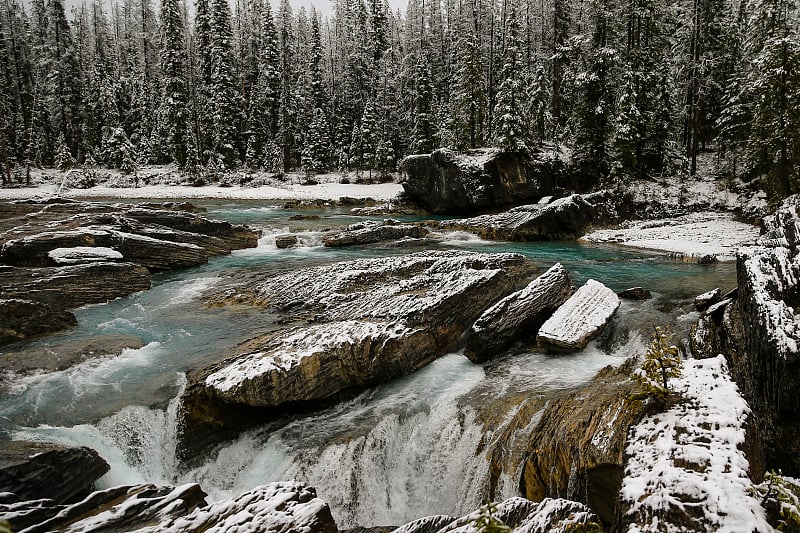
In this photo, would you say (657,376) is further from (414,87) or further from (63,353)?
(414,87)

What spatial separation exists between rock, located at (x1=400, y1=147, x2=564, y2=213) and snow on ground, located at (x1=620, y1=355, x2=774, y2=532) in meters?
28.2

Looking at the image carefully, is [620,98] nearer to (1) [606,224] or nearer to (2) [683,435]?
(1) [606,224]

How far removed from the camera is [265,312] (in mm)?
11938

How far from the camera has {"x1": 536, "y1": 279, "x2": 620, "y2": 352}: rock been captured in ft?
31.6

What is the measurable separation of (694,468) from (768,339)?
328 centimetres

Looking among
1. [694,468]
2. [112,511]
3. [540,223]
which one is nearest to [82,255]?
[112,511]

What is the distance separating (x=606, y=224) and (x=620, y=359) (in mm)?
19909

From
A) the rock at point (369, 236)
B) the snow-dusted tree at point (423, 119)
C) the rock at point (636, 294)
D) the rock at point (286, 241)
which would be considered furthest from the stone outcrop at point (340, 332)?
the snow-dusted tree at point (423, 119)

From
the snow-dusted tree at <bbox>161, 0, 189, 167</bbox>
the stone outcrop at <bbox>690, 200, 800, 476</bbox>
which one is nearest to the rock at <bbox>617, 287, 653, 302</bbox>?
the stone outcrop at <bbox>690, 200, 800, 476</bbox>

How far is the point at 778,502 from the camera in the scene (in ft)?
10.5

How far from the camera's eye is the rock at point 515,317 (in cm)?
962

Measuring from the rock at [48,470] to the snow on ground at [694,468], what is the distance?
6.11m

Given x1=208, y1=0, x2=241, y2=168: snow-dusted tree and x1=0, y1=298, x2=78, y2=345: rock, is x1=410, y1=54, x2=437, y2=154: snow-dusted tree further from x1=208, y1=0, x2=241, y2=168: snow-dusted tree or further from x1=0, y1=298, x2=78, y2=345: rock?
x1=0, y1=298, x2=78, y2=345: rock

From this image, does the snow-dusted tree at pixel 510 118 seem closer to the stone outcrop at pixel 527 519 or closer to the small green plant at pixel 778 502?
the stone outcrop at pixel 527 519
